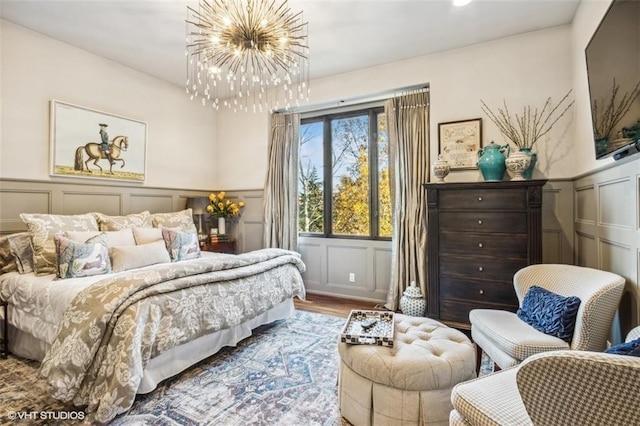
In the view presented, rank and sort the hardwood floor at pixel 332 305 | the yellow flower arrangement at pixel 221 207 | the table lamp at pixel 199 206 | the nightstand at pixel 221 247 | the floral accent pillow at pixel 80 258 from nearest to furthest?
1. the floral accent pillow at pixel 80 258
2. the hardwood floor at pixel 332 305
3. the nightstand at pixel 221 247
4. the table lamp at pixel 199 206
5. the yellow flower arrangement at pixel 221 207

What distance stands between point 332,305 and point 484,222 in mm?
2055

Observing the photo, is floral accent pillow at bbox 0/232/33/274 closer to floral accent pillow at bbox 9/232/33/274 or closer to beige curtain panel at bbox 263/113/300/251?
floral accent pillow at bbox 9/232/33/274

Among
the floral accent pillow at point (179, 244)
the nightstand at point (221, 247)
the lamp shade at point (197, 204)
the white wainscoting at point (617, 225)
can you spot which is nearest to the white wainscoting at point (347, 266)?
the nightstand at point (221, 247)

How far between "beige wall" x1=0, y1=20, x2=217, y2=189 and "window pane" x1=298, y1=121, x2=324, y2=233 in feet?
5.09

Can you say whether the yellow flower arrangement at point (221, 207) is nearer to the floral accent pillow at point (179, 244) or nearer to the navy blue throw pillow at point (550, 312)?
the floral accent pillow at point (179, 244)

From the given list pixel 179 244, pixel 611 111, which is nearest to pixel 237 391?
pixel 179 244

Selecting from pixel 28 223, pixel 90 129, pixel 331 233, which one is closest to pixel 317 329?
pixel 331 233

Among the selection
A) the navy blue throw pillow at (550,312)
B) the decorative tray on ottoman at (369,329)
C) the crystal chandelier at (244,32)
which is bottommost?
the decorative tray on ottoman at (369,329)

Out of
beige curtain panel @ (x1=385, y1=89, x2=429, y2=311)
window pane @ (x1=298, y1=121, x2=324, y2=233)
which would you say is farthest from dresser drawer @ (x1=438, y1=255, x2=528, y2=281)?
window pane @ (x1=298, y1=121, x2=324, y2=233)

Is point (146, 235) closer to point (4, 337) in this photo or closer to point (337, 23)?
point (4, 337)

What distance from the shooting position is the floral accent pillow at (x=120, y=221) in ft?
10.1

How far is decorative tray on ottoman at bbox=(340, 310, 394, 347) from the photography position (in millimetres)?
1709

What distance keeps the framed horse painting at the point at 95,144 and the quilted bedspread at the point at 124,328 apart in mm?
1941

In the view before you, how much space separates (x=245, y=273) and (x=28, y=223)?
1.85m
